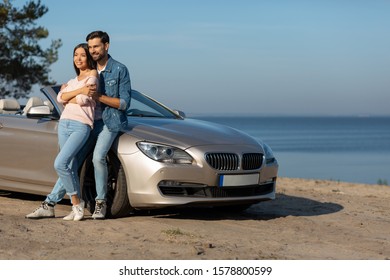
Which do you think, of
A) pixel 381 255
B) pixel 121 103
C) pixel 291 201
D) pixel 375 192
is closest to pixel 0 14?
pixel 375 192

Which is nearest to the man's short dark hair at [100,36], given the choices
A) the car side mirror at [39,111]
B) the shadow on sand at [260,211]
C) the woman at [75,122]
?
the woman at [75,122]

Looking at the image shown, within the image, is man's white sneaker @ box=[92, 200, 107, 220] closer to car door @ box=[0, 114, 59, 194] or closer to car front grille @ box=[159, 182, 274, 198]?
car front grille @ box=[159, 182, 274, 198]

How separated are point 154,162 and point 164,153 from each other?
14 centimetres

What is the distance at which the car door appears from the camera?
828cm

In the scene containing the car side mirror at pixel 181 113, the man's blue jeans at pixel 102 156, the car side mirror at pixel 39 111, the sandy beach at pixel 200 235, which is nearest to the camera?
the sandy beach at pixel 200 235

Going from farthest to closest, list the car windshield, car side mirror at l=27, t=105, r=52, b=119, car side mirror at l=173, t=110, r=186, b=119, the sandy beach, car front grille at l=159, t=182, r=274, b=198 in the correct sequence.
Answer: car side mirror at l=173, t=110, r=186, b=119 < the car windshield < car side mirror at l=27, t=105, r=52, b=119 < car front grille at l=159, t=182, r=274, b=198 < the sandy beach

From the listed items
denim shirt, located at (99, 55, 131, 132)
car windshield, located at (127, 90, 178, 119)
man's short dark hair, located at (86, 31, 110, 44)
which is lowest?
car windshield, located at (127, 90, 178, 119)

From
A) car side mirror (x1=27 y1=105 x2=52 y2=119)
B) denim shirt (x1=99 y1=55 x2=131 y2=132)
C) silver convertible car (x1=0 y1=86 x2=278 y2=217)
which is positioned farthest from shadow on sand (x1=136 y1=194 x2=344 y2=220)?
car side mirror (x1=27 y1=105 x2=52 y2=119)

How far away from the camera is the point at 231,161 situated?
25.8 ft

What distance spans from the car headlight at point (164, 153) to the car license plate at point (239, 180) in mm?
393

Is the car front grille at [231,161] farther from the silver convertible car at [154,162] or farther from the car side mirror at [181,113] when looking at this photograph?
the car side mirror at [181,113]

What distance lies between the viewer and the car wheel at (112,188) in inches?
302
